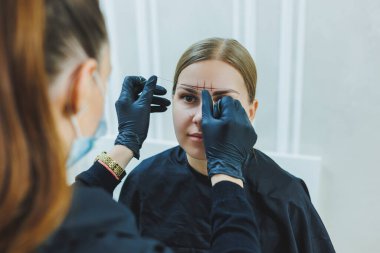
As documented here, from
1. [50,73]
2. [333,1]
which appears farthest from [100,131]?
[333,1]

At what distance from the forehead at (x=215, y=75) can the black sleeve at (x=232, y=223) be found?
0.33m

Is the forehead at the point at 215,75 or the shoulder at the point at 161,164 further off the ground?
the forehead at the point at 215,75

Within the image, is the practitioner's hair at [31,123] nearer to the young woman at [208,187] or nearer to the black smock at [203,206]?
the young woman at [208,187]

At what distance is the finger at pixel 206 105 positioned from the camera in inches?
42.4

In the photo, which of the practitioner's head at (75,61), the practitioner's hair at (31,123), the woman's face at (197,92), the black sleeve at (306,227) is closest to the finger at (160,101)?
the woman's face at (197,92)

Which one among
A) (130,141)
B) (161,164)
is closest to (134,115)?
(130,141)

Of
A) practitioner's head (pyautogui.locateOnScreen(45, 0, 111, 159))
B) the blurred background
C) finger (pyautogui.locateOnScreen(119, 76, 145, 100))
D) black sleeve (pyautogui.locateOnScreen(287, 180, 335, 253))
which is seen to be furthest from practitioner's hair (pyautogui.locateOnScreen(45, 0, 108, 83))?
the blurred background

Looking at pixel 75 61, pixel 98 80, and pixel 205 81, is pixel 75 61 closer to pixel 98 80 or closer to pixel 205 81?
pixel 98 80

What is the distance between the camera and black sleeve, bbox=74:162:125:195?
116 centimetres

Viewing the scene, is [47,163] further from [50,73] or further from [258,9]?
[258,9]

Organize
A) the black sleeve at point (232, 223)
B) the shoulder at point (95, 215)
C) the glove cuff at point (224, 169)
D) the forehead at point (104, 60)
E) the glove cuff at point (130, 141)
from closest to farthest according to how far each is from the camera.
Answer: the shoulder at point (95, 215), the forehead at point (104, 60), the black sleeve at point (232, 223), the glove cuff at point (224, 169), the glove cuff at point (130, 141)

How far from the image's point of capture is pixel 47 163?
1.85 feet

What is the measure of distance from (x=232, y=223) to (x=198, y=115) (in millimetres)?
391

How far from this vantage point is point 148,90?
1.32 metres
